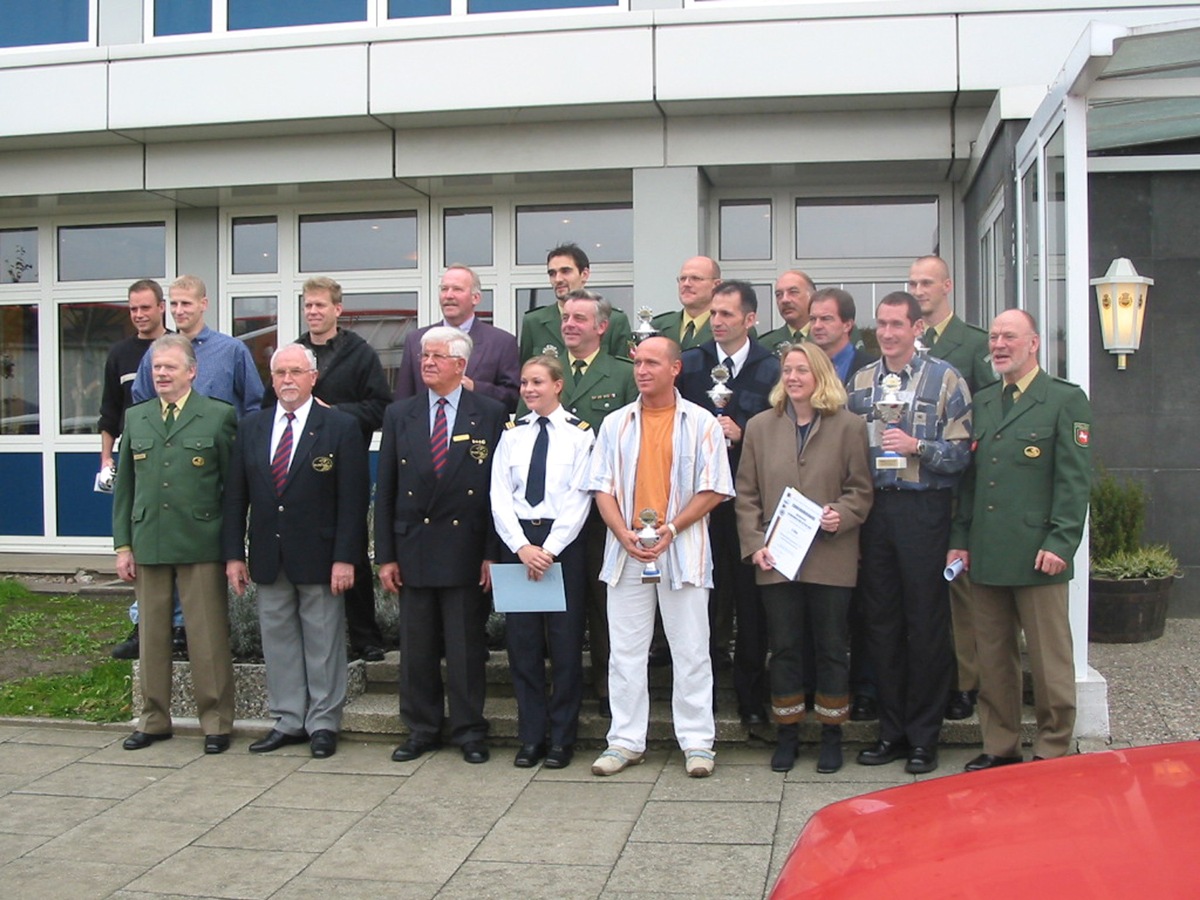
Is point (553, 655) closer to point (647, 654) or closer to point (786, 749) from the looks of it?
point (647, 654)

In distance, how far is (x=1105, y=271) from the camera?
905cm

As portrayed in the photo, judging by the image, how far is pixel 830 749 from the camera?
595 cm

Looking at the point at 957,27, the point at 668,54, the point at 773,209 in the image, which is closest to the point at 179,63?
the point at 668,54

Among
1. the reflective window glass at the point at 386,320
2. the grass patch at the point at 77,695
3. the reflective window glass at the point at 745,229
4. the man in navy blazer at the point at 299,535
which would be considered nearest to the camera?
the man in navy blazer at the point at 299,535

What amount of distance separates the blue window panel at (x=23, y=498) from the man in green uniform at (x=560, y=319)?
7.00 meters

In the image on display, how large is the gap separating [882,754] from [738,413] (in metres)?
1.78

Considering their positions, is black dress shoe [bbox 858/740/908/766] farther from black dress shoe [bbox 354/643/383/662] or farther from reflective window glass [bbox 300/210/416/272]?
reflective window glass [bbox 300/210/416/272]

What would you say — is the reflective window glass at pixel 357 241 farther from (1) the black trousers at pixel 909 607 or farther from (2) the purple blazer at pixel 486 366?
(1) the black trousers at pixel 909 607

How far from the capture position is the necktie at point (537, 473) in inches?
244

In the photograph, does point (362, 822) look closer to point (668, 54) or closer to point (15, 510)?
point (668, 54)

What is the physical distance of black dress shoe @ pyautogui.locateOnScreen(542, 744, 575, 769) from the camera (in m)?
6.16

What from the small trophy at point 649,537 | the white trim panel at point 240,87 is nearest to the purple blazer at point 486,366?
the small trophy at point 649,537

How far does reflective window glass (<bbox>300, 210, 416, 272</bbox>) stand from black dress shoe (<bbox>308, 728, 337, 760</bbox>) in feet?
18.4

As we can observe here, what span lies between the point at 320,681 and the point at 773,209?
589 centimetres
